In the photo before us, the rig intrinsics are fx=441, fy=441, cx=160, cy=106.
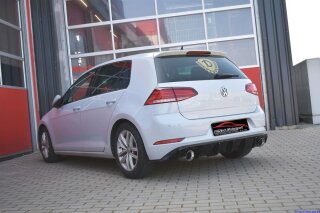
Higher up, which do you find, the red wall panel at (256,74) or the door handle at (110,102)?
the red wall panel at (256,74)

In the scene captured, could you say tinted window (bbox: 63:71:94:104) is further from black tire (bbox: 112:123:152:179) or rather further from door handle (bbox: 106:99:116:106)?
black tire (bbox: 112:123:152:179)

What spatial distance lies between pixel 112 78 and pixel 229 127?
6.06 ft

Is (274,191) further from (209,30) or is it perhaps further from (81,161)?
(209,30)

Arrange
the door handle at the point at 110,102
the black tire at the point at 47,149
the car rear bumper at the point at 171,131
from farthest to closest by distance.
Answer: the black tire at the point at 47,149, the door handle at the point at 110,102, the car rear bumper at the point at 171,131

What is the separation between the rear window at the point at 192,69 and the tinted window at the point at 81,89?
170 cm

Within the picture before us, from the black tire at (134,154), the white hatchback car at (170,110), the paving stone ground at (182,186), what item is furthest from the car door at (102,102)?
the paving stone ground at (182,186)

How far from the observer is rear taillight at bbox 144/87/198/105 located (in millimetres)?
5277

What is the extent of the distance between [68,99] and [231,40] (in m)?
5.29

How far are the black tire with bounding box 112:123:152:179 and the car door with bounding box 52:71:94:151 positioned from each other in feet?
3.89

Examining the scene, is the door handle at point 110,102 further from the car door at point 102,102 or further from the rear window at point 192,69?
the rear window at point 192,69

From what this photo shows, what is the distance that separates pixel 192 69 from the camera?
562 cm

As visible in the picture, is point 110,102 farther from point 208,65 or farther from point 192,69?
point 208,65

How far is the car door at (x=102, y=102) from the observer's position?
19.7ft

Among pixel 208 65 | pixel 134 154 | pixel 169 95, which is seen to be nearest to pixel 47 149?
pixel 134 154
